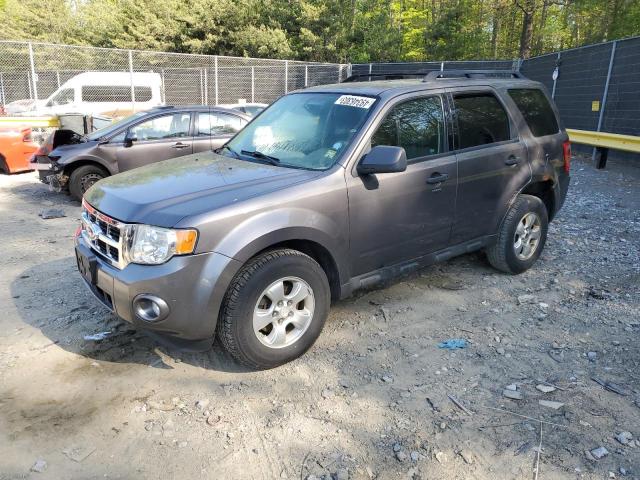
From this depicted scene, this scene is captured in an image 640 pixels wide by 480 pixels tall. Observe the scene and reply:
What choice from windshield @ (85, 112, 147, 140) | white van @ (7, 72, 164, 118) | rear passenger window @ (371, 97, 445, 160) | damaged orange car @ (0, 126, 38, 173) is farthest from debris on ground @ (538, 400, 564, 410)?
white van @ (7, 72, 164, 118)

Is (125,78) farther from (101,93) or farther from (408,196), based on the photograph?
(408,196)

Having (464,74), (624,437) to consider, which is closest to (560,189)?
(464,74)

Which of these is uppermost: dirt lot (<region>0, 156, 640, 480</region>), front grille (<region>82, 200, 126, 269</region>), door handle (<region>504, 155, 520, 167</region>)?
door handle (<region>504, 155, 520, 167</region>)

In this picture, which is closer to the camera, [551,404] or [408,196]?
[551,404]

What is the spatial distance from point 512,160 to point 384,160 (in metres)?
1.79

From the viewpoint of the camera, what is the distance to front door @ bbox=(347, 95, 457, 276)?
3549mm

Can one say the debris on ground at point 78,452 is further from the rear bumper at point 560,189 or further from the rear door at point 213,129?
the rear door at point 213,129

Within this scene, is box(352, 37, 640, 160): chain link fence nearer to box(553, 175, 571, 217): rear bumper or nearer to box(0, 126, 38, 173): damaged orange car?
box(553, 175, 571, 217): rear bumper

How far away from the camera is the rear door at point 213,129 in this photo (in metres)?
8.26

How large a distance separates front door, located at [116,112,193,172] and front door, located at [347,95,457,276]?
5.10 m

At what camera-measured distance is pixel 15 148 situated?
9797 millimetres

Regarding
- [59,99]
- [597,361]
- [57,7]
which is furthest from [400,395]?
[57,7]

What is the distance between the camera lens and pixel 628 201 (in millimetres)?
7938

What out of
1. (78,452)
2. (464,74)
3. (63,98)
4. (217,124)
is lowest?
(78,452)
